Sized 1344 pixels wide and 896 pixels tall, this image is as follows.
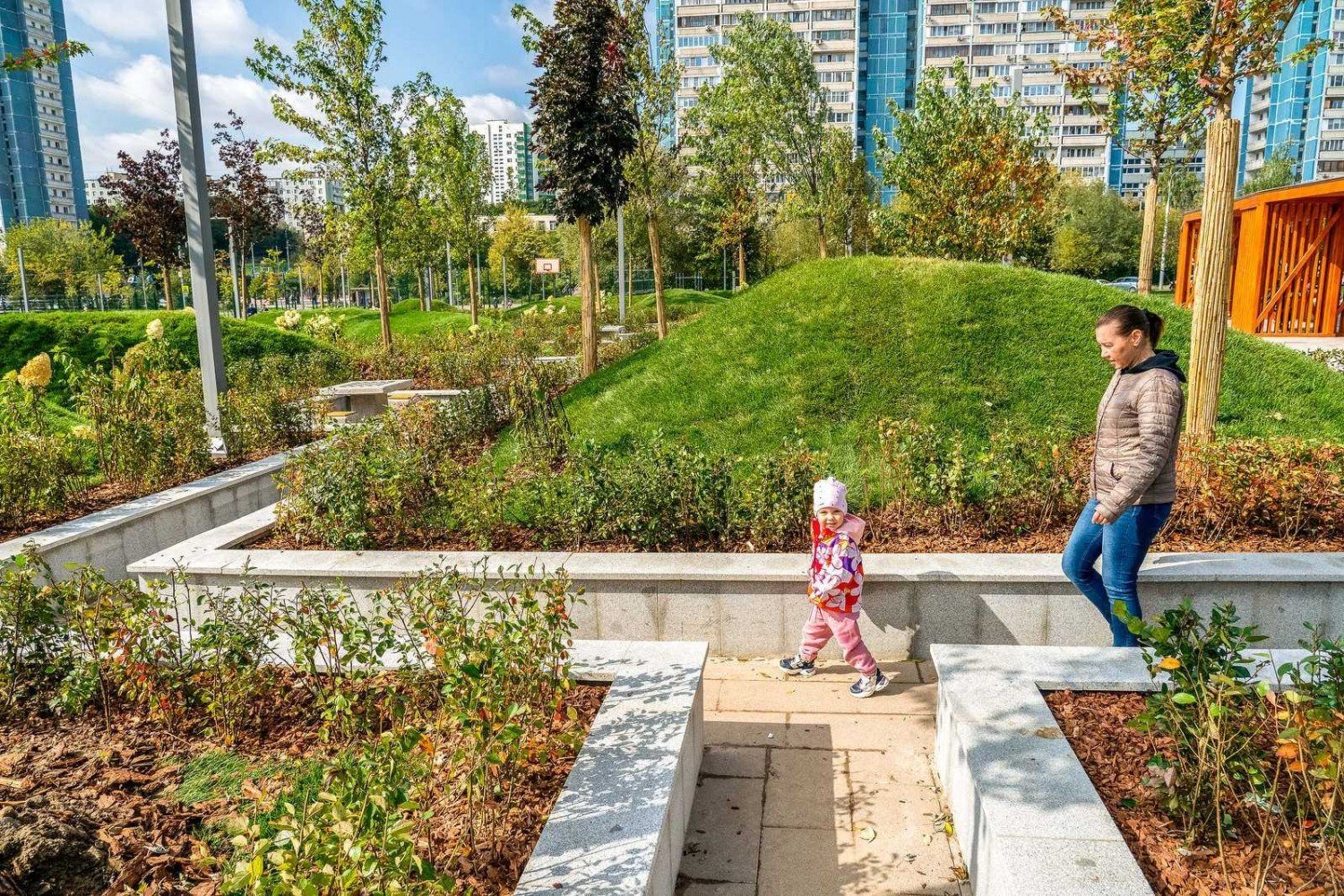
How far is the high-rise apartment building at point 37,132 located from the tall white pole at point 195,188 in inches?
4059

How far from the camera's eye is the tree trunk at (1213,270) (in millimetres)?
5527

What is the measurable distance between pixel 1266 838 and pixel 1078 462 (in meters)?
3.80

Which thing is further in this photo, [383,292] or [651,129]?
[651,129]

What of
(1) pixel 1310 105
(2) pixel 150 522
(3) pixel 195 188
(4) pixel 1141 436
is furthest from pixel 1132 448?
(1) pixel 1310 105

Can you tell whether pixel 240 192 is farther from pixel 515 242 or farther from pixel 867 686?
pixel 867 686

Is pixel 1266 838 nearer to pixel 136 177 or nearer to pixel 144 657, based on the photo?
pixel 144 657

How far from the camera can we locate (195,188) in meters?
7.71

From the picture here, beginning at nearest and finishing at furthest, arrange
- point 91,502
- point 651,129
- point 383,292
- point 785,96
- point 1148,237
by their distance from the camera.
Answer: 1. point 91,502
2. point 383,292
3. point 651,129
4. point 1148,237
5. point 785,96

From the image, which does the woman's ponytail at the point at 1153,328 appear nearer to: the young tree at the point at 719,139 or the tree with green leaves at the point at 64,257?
the young tree at the point at 719,139

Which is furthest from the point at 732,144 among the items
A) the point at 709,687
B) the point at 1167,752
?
the point at 1167,752

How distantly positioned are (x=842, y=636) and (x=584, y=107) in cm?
832

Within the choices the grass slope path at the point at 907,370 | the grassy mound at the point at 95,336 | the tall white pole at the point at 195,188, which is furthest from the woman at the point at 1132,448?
the grassy mound at the point at 95,336

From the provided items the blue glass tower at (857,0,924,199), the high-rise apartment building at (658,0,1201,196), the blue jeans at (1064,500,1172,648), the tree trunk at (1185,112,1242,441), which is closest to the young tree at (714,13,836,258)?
the tree trunk at (1185,112,1242,441)

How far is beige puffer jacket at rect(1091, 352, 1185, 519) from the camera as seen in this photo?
12.1ft
